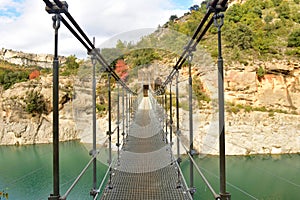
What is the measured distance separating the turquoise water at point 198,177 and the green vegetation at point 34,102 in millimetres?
2618

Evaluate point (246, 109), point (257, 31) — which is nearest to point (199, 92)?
point (246, 109)

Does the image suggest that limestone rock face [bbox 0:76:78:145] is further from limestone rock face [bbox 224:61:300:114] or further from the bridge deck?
the bridge deck

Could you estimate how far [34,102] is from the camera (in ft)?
44.7

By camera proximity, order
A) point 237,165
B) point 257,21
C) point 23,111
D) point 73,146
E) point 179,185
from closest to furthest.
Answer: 1. point 179,185
2. point 237,165
3. point 73,146
4. point 23,111
5. point 257,21

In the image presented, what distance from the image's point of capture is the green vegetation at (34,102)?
44.7 ft

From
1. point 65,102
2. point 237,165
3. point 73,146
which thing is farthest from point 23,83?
point 237,165

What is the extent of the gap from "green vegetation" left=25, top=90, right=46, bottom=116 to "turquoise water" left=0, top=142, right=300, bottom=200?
2.62 meters

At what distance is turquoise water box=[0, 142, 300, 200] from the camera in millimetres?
6477

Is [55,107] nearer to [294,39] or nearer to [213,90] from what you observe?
[213,90]

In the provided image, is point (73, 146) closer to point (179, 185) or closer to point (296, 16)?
point (179, 185)

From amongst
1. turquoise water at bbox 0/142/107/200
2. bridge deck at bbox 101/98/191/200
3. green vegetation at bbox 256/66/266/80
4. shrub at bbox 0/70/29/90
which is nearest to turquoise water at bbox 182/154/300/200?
turquoise water at bbox 0/142/107/200

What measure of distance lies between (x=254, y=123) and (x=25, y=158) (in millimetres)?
8620

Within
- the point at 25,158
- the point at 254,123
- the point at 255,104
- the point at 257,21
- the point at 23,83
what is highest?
the point at 257,21

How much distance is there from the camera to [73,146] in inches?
503
